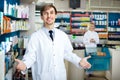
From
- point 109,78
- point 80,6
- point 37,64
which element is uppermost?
point 80,6

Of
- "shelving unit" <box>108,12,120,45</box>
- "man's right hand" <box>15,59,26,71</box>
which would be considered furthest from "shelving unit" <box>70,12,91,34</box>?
"man's right hand" <box>15,59,26,71</box>

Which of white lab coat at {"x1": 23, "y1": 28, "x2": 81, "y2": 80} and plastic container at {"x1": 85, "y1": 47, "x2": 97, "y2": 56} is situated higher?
white lab coat at {"x1": 23, "y1": 28, "x2": 81, "y2": 80}

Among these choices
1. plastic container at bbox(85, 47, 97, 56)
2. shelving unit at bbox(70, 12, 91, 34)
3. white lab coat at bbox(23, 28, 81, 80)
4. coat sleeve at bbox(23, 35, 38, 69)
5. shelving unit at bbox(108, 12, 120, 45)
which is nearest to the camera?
coat sleeve at bbox(23, 35, 38, 69)

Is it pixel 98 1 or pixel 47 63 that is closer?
pixel 47 63

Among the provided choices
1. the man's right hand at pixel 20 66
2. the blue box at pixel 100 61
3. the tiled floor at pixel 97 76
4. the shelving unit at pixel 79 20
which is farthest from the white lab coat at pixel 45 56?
the shelving unit at pixel 79 20

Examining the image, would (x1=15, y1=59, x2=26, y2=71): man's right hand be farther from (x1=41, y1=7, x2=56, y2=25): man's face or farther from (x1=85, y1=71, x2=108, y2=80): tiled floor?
(x1=85, y1=71, x2=108, y2=80): tiled floor

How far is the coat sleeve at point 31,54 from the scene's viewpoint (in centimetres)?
256

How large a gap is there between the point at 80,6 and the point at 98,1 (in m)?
0.80

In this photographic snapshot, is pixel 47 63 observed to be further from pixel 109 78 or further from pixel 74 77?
pixel 109 78

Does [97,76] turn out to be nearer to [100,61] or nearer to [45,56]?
[100,61]

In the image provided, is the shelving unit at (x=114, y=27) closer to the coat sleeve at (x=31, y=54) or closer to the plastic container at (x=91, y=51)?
A: the plastic container at (x=91, y=51)

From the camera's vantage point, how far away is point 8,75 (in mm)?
3621

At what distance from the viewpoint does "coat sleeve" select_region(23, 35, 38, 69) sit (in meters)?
2.56

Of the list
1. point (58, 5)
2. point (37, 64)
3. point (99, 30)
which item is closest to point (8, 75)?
point (37, 64)
